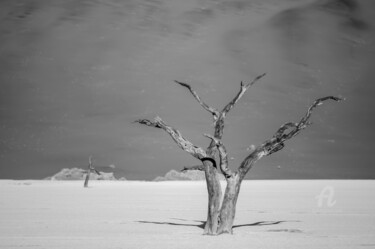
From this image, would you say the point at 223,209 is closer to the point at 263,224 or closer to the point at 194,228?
the point at 194,228

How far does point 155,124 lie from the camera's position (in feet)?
59.9

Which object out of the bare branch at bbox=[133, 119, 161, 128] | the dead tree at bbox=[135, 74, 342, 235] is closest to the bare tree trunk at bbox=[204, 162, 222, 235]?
the dead tree at bbox=[135, 74, 342, 235]

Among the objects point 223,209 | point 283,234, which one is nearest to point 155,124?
point 223,209

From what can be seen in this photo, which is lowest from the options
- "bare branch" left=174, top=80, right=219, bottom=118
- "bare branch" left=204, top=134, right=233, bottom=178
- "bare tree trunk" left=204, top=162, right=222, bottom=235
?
"bare tree trunk" left=204, top=162, right=222, bottom=235

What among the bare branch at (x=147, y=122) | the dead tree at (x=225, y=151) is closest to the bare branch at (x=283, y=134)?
the dead tree at (x=225, y=151)

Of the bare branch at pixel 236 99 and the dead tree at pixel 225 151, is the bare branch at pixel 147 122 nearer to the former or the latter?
the dead tree at pixel 225 151

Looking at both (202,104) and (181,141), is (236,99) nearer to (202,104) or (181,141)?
(202,104)

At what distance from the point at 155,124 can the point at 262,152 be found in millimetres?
3737

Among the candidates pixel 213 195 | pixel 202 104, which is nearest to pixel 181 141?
pixel 202 104

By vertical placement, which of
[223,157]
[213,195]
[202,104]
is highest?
[202,104]

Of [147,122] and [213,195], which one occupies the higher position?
[147,122]

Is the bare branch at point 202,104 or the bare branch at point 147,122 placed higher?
the bare branch at point 202,104

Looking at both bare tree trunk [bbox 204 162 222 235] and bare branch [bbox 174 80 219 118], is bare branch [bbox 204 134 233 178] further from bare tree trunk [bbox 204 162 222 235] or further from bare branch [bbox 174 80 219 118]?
bare branch [bbox 174 80 219 118]

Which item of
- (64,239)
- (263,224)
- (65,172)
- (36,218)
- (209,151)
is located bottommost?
(65,172)
